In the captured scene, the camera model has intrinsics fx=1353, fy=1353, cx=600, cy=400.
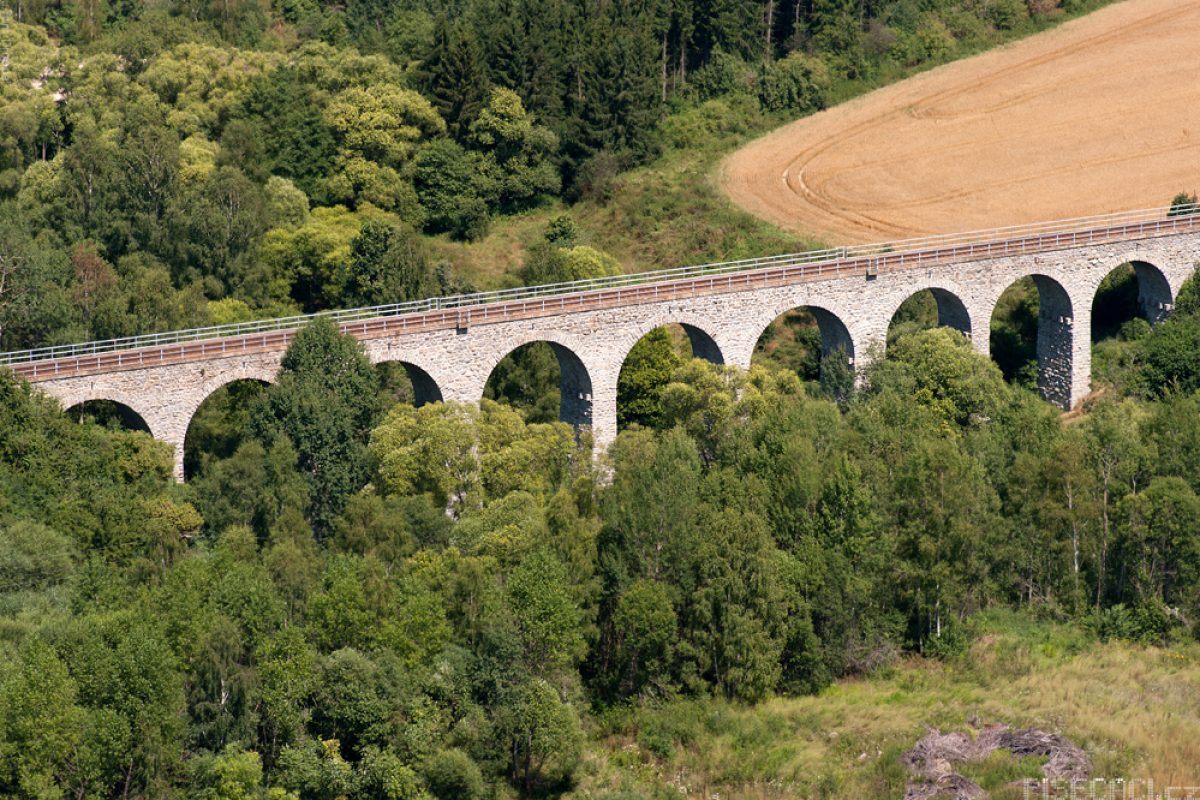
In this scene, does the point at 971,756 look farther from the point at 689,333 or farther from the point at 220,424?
the point at 220,424

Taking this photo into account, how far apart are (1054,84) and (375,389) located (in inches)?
2529

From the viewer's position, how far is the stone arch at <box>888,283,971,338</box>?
2606 inches

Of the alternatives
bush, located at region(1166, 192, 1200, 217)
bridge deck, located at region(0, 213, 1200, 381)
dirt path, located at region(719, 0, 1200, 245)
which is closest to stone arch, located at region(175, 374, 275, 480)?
bridge deck, located at region(0, 213, 1200, 381)

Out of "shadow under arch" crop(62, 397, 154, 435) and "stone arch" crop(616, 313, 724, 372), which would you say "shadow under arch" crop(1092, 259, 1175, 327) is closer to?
"stone arch" crop(616, 313, 724, 372)

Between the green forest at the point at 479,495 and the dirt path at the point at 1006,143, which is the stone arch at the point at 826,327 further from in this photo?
the dirt path at the point at 1006,143

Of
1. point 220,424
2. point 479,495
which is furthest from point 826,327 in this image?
point 220,424

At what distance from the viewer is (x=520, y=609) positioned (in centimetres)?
4062

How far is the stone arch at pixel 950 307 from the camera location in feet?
217

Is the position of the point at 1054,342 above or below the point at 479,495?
above

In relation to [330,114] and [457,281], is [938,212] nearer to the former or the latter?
→ [457,281]

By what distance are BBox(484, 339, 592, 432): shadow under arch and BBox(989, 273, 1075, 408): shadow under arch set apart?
23860 millimetres

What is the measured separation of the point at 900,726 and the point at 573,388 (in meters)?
25.9

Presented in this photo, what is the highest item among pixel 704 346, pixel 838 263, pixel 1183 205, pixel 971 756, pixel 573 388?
pixel 1183 205

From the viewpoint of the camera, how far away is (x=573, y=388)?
6231 centimetres
